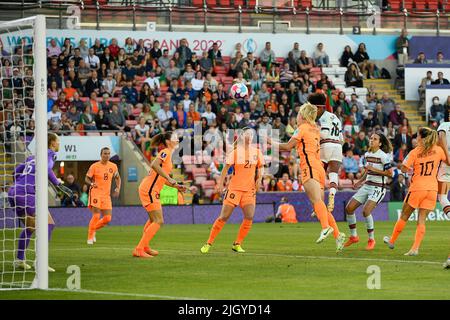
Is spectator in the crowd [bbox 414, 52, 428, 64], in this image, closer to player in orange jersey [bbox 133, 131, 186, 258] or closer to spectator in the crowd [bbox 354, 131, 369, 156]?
spectator in the crowd [bbox 354, 131, 369, 156]

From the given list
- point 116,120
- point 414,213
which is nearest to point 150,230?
point 116,120

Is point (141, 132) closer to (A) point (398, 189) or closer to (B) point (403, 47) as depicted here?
(A) point (398, 189)

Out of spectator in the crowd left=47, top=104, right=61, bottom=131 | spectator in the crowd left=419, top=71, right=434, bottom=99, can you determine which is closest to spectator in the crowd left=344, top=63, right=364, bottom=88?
spectator in the crowd left=419, top=71, right=434, bottom=99

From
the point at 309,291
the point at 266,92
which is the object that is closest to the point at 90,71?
the point at 266,92

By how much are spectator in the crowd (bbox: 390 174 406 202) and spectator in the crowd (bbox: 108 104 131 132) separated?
986 cm

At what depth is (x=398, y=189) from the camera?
39.8m

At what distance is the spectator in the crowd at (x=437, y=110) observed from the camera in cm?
4330

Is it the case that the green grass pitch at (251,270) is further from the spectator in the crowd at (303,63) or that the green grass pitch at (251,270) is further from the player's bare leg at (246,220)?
the spectator in the crowd at (303,63)

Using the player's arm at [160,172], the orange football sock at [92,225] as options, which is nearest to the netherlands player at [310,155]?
the player's arm at [160,172]

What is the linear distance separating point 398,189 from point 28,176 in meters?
24.3

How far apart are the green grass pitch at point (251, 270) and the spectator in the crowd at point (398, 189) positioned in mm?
13432

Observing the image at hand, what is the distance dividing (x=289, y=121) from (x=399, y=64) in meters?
8.61

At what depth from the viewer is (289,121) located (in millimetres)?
40375
